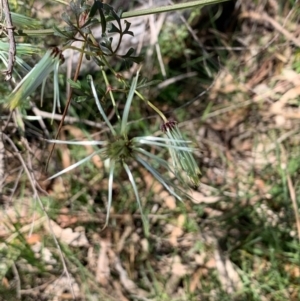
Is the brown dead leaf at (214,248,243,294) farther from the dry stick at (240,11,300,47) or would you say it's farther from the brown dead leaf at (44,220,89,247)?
the dry stick at (240,11,300,47)

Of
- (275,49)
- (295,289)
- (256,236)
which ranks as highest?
(275,49)

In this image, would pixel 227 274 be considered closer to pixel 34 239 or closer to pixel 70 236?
pixel 70 236

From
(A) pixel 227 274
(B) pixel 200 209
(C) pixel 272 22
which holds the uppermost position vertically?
(C) pixel 272 22

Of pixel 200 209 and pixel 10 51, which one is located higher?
pixel 10 51

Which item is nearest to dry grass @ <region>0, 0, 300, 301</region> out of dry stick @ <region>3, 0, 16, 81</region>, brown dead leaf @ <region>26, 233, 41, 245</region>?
brown dead leaf @ <region>26, 233, 41, 245</region>

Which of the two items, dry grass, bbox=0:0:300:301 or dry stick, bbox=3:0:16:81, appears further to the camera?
dry grass, bbox=0:0:300:301

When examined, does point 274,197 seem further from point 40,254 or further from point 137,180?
point 40,254

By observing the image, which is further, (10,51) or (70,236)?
(70,236)

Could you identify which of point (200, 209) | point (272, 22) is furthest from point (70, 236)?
point (272, 22)

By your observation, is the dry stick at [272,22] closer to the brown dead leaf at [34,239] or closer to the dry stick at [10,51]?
the brown dead leaf at [34,239]

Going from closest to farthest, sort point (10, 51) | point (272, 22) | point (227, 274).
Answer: point (10, 51) < point (227, 274) < point (272, 22)

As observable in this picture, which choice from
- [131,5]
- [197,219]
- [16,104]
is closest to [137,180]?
[197,219]
